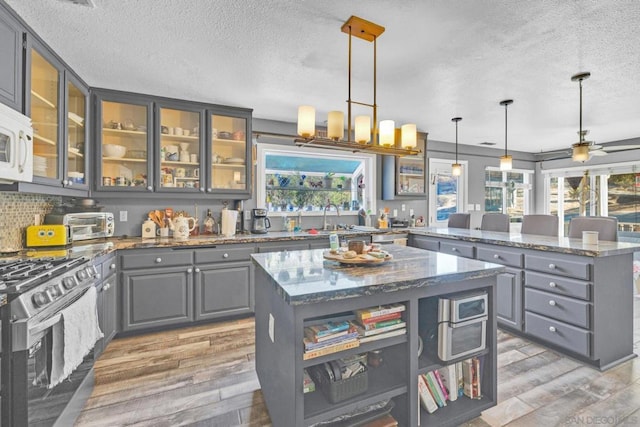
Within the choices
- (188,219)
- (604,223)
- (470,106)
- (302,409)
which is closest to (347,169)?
(470,106)

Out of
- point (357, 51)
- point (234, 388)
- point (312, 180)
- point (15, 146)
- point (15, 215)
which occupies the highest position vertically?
point (357, 51)

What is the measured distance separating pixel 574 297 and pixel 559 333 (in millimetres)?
349

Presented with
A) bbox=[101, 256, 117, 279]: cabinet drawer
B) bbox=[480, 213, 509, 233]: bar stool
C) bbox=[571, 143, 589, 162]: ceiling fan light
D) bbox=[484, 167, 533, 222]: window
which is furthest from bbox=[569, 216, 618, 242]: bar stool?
bbox=[101, 256, 117, 279]: cabinet drawer

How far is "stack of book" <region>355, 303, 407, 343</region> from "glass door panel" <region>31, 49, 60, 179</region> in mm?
2412

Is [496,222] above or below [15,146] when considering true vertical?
below

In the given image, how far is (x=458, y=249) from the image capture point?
352 centimetres

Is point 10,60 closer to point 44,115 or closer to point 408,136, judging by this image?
point 44,115

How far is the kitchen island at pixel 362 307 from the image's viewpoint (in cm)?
135

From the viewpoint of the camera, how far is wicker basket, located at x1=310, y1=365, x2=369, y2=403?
1471 mm

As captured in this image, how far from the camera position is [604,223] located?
9.55 feet

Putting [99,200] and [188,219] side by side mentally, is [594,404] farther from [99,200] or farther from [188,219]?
[99,200]

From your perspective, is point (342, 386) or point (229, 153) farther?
point (229, 153)

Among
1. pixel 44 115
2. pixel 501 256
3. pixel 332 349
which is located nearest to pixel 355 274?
pixel 332 349

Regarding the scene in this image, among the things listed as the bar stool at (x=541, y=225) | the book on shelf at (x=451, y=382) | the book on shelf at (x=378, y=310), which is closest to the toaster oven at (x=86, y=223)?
the book on shelf at (x=378, y=310)
